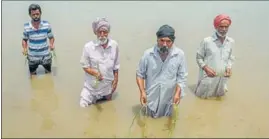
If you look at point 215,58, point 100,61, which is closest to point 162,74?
point 100,61

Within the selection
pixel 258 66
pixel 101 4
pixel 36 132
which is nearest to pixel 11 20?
pixel 101 4

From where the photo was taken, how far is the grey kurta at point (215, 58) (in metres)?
6.43

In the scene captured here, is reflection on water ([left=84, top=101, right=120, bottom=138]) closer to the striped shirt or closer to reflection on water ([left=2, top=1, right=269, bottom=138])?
reflection on water ([left=2, top=1, right=269, bottom=138])

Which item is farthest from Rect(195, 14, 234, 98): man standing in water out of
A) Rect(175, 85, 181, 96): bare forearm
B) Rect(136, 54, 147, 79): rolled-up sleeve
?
Rect(136, 54, 147, 79): rolled-up sleeve

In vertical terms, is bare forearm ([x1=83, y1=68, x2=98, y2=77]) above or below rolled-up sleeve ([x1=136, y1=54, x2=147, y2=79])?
below

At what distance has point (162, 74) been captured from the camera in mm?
5676

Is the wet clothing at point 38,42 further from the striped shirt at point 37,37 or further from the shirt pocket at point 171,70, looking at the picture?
the shirt pocket at point 171,70

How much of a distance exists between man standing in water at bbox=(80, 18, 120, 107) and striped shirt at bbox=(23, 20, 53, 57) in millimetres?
1371

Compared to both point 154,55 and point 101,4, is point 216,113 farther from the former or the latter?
point 101,4

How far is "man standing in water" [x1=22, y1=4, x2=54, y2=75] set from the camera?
688 cm

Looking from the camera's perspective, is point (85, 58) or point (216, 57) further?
point (216, 57)

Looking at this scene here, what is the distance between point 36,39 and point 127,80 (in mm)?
1773

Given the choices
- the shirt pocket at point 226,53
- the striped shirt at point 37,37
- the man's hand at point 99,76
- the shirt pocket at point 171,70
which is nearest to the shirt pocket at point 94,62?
the man's hand at point 99,76

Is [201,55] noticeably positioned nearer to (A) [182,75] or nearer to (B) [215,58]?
(B) [215,58]
